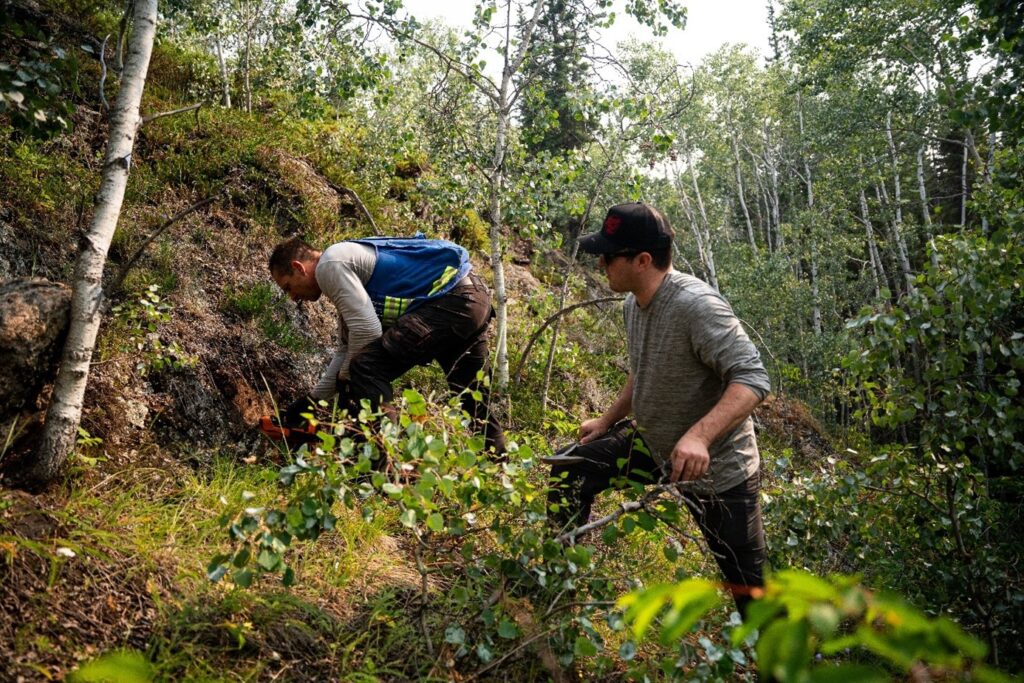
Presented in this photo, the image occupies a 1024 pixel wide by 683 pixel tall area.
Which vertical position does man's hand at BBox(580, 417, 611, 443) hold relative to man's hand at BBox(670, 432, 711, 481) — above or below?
below

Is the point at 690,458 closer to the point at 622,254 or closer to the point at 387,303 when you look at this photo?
the point at 622,254

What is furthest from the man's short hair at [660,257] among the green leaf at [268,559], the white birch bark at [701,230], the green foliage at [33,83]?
the white birch bark at [701,230]

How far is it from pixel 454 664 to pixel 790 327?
23131 millimetres

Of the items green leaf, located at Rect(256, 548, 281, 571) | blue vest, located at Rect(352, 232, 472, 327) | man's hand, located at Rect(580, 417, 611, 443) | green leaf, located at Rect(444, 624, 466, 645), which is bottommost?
green leaf, located at Rect(444, 624, 466, 645)

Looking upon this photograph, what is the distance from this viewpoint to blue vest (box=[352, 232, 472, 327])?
4.16 m

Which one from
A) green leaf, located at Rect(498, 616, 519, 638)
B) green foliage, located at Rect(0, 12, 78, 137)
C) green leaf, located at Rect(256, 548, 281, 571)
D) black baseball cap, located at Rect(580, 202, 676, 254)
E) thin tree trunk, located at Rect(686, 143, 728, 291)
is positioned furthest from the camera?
thin tree trunk, located at Rect(686, 143, 728, 291)

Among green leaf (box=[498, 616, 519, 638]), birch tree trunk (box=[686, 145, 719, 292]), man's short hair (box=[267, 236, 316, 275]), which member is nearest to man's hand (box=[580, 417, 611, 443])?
green leaf (box=[498, 616, 519, 638])

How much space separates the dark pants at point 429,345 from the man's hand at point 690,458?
138 cm

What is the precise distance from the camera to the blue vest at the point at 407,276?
416 centimetres

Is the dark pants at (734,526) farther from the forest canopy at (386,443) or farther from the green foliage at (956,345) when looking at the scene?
the green foliage at (956,345)

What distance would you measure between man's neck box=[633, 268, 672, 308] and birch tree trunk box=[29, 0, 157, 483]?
258cm

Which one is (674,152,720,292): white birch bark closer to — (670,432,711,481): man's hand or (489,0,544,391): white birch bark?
(489,0,544,391): white birch bark

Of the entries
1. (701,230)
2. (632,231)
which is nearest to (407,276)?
(632,231)

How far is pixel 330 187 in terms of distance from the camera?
25.7ft
